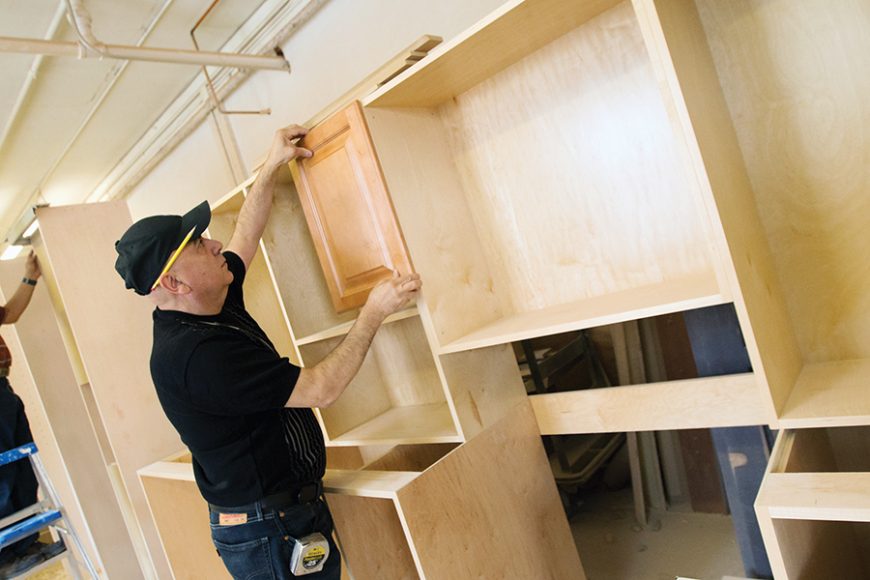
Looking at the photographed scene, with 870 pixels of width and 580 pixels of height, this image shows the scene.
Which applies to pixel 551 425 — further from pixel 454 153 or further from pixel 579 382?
pixel 454 153

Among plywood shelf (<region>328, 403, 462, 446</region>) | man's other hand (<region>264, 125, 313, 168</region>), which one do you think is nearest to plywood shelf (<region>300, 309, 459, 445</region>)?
plywood shelf (<region>328, 403, 462, 446</region>)

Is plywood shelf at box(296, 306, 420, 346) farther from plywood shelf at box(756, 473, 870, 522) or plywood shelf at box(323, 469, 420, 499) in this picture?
plywood shelf at box(756, 473, 870, 522)

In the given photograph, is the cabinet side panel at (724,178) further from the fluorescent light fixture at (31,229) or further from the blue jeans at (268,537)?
the fluorescent light fixture at (31,229)

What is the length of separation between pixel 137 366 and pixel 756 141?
98.1 inches

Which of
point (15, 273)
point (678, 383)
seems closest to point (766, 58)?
point (678, 383)

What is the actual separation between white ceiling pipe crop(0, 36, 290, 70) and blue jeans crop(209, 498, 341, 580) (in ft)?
5.84

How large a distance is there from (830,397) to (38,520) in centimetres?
293

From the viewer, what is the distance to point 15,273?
10.5 feet

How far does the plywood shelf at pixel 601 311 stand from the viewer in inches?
48.0

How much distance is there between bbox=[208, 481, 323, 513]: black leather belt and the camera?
1.58 m

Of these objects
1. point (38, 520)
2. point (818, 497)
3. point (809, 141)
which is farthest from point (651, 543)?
point (38, 520)

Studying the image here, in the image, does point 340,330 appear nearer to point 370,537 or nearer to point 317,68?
point 370,537

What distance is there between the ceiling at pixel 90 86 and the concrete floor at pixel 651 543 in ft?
8.31

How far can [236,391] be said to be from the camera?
A: 1.42m
